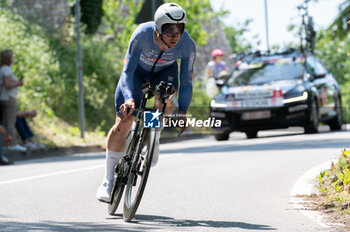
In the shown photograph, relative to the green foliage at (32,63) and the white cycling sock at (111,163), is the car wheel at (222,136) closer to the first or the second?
the green foliage at (32,63)

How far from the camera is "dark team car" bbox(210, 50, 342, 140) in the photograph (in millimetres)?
17094

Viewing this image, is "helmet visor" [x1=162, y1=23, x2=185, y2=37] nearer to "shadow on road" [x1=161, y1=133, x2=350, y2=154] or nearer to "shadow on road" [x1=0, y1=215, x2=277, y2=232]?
"shadow on road" [x1=0, y1=215, x2=277, y2=232]

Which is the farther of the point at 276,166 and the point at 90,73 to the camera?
the point at 90,73

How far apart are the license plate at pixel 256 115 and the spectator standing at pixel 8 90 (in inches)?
184

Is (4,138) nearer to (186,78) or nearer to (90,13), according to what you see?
(186,78)

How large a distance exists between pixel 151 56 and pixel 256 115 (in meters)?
10.2

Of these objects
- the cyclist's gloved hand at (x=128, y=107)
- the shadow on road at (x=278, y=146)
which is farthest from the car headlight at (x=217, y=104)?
the cyclist's gloved hand at (x=128, y=107)

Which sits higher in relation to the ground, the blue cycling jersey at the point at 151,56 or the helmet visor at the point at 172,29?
the helmet visor at the point at 172,29

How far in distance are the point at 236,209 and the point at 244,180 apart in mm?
2611

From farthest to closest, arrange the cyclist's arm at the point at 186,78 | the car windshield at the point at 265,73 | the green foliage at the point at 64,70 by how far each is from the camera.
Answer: the green foliage at the point at 64,70 → the car windshield at the point at 265,73 → the cyclist's arm at the point at 186,78

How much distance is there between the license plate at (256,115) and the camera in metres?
17.1

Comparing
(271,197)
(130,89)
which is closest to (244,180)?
(271,197)

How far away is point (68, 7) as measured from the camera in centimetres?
3047

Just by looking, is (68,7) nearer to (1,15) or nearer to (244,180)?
(1,15)
